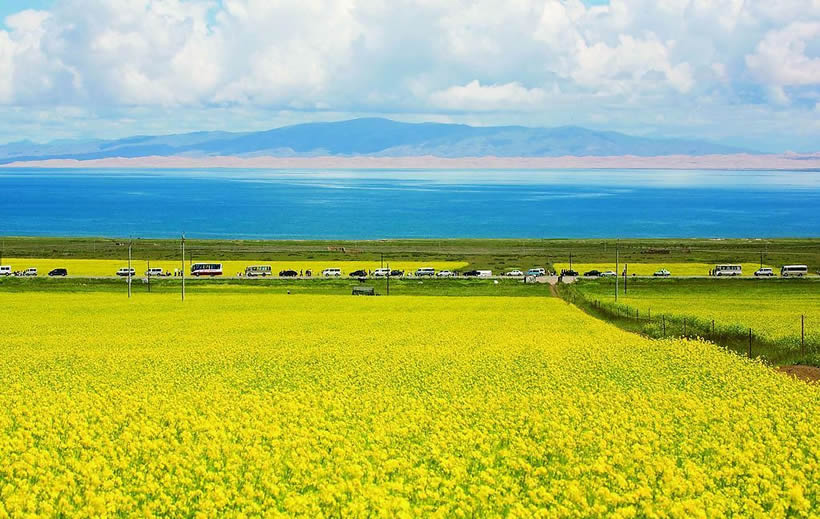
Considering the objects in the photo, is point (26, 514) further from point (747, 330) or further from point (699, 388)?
point (747, 330)

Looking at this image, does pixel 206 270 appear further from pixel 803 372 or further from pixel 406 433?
pixel 406 433

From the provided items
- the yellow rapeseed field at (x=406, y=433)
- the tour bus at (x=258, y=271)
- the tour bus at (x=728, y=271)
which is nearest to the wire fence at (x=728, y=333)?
the yellow rapeseed field at (x=406, y=433)

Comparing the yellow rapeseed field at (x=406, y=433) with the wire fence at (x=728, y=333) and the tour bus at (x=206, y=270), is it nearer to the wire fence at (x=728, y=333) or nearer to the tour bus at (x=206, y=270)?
the wire fence at (x=728, y=333)

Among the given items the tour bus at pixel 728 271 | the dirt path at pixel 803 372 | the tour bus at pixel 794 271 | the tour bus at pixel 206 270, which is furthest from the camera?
the tour bus at pixel 206 270

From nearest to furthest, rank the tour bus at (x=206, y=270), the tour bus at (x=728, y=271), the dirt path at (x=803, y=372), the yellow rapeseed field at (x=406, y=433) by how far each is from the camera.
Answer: the yellow rapeseed field at (x=406, y=433), the dirt path at (x=803, y=372), the tour bus at (x=728, y=271), the tour bus at (x=206, y=270)

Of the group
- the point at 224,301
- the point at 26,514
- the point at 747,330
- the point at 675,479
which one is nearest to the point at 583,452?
the point at 675,479

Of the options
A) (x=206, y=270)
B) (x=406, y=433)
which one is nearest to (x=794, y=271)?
(x=206, y=270)
